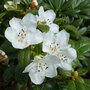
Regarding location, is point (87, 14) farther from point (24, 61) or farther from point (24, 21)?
point (24, 61)

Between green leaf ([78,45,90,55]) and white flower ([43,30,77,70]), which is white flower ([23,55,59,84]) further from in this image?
green leaf ([78,45,90,55])

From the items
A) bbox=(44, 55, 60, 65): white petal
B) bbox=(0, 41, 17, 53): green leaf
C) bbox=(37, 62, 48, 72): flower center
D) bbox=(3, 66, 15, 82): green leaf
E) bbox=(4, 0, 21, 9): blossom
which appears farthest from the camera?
bbox=(3, 66, 15, 82): green leaf

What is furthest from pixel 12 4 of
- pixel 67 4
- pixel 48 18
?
pixel 67 4

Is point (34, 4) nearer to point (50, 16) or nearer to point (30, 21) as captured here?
point (50, 16)

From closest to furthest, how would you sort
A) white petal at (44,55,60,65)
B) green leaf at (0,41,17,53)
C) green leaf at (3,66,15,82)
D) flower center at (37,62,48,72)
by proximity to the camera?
white petal at (44,55,60,65) < flower center at (37,62,48,72) < green leaf at (0,41,17,53) < green leaf at (3,66,15,82)

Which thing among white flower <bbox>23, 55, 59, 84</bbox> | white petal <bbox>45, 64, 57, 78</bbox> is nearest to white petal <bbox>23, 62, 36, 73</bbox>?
white flower <bbox>23, 55, 59, 84</bbox>

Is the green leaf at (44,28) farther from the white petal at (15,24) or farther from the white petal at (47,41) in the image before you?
the white petal at (15,24)
